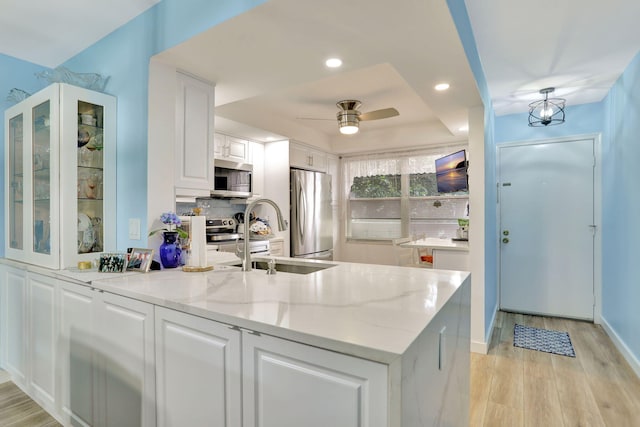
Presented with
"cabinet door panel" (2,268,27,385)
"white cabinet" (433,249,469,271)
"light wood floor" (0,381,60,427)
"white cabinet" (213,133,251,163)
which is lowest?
"light wood floor" (0,381,60,427)

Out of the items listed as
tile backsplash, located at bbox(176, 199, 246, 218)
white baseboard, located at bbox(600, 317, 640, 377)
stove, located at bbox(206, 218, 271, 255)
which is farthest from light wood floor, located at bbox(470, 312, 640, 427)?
tile backsplash, located at bbox(176, 199, 246, 218)

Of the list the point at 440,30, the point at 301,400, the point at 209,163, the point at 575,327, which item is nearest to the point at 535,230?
the point at 575,327

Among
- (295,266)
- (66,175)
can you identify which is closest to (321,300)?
(295,266)

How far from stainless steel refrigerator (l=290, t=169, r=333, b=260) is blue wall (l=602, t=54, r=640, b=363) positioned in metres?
3.31

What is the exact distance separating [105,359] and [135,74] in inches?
63.8

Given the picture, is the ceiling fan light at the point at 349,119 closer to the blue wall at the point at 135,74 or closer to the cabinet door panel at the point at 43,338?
the blue wall at the point at 135,74

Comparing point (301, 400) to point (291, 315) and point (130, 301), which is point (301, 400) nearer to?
point (291, 315)

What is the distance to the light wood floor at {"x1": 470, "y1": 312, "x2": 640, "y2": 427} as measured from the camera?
2.08m

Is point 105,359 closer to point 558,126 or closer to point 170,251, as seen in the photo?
point 170,251

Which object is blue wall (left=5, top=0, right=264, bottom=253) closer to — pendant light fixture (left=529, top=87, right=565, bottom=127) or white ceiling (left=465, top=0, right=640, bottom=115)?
white ceiling (left=465, top=0, right=640, bottom=115)

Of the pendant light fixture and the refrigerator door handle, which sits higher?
the pendant light fixture

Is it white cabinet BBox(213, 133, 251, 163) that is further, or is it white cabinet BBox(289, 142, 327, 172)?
white cabinet BBox(289, 142, 327, 172)

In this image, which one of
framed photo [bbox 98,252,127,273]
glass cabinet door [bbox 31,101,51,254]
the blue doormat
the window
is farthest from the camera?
the window

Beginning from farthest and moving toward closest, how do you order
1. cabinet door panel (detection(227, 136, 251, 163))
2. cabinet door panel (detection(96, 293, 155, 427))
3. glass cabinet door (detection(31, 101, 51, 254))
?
cabinet door panel (detection(227, 136, 251, 163)) < glass cabinet door (detection(31, 101, 51, 254)) < cabinet door panel (detection(96, 293, 155, 427))
